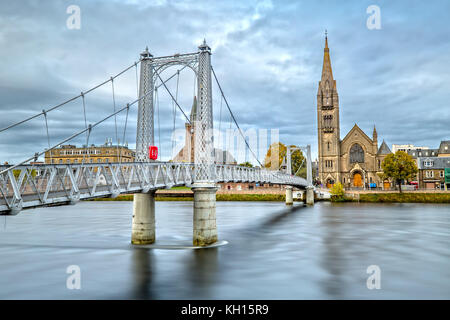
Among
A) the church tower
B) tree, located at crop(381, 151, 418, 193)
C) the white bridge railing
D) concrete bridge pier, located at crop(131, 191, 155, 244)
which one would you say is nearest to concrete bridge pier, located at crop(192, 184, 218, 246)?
the white bridge railing

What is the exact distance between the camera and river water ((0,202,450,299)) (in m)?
17.9

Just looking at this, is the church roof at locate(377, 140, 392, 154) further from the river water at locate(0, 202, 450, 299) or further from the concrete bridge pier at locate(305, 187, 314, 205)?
the river water at locate(0, 202, 450, 299)

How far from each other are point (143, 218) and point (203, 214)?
4459 millimetres

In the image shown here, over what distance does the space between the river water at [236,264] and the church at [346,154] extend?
63991 mm

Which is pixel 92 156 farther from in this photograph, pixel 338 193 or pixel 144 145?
pixel 338 193

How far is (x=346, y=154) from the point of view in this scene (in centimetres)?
10312

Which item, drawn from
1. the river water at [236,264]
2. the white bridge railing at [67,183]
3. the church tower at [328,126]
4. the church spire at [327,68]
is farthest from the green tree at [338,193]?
the white bridge railing at [67,183]

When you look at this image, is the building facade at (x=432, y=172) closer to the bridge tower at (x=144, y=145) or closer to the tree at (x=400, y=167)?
the tree at (x=400, y=167)

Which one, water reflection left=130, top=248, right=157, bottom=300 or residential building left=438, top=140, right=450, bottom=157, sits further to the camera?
residential building left=438, top=140, right=450, bottom=157

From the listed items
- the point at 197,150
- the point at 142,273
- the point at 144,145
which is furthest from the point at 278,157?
the point at 142,273

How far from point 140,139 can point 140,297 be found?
11.4 m

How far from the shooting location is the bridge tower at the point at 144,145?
25.7 meters
